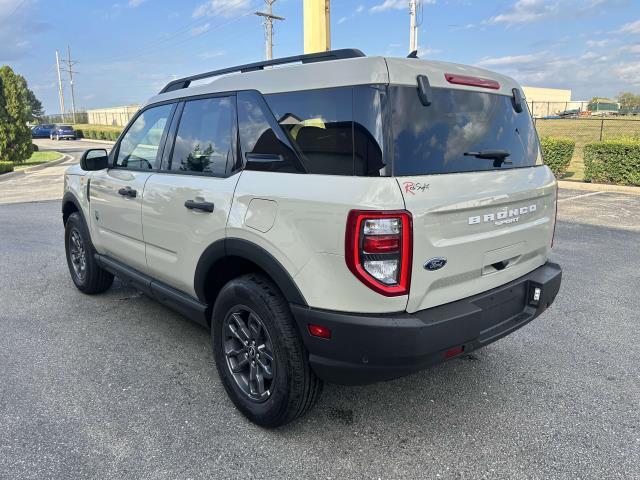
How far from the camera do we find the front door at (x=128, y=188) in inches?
143

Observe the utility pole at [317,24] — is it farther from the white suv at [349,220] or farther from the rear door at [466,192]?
the rear door at [466,192]

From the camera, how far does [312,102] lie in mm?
2477

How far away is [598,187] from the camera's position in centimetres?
1205

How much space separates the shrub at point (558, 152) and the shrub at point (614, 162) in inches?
38.4

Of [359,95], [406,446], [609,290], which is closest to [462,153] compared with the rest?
[359,95]

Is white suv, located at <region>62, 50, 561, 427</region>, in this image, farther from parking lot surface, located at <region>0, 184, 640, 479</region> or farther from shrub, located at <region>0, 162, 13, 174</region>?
shrub, located at <region>0, 162, 13, 174</region>

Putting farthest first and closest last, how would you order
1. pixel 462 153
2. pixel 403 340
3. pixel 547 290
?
pixel 547 290 < pixel 462 153 < pixel 403 340

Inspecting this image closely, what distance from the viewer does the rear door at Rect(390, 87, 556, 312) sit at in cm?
224

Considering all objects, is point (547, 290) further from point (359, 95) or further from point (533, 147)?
point (359, 95)

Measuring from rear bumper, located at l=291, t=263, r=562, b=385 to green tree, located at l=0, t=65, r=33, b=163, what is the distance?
73.0 ft

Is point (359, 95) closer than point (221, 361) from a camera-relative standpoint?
Yes

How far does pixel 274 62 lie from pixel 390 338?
1859mm

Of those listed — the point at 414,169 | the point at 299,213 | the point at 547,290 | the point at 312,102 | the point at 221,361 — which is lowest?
the point at 221,361

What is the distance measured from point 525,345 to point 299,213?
2.42m
